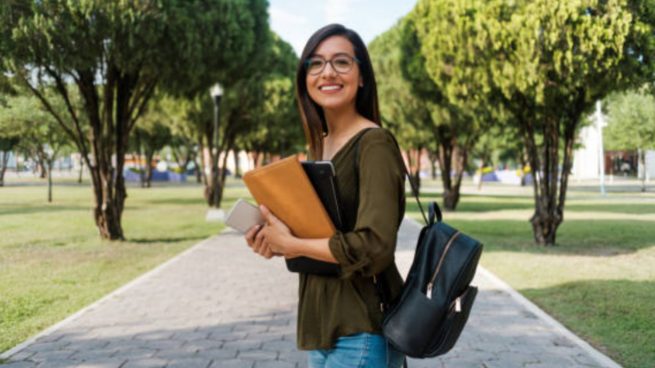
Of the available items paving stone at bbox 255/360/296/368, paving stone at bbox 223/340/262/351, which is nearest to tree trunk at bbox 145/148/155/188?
paving stone at bbox 223/340/262/351

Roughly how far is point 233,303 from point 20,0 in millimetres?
7423

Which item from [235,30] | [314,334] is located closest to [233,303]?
[314,334]

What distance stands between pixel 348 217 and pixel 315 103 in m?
0.53

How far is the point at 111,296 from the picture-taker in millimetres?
7820

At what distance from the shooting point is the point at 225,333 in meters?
5.95

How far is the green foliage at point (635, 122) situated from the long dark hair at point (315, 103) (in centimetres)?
1127

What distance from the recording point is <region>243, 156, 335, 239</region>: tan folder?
171 cm

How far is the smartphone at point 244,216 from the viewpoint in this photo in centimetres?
184

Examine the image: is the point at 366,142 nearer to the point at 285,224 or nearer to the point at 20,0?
the point at 285,224

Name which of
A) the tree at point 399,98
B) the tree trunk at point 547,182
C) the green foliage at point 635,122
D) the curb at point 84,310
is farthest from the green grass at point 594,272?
→ the tree at point 399,98

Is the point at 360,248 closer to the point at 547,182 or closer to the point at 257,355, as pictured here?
the point at 257,355

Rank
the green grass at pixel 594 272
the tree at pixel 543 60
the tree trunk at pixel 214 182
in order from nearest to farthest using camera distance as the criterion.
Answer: the green grass at pixel 594 272 < the tree at pixel 543 60 < the tree trunk at pixel 214 182

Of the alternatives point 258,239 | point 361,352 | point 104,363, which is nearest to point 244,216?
point 258,239

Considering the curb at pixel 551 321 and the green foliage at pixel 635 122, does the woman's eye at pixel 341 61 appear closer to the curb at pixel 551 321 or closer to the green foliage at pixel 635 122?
the curb at pixel 551 321
